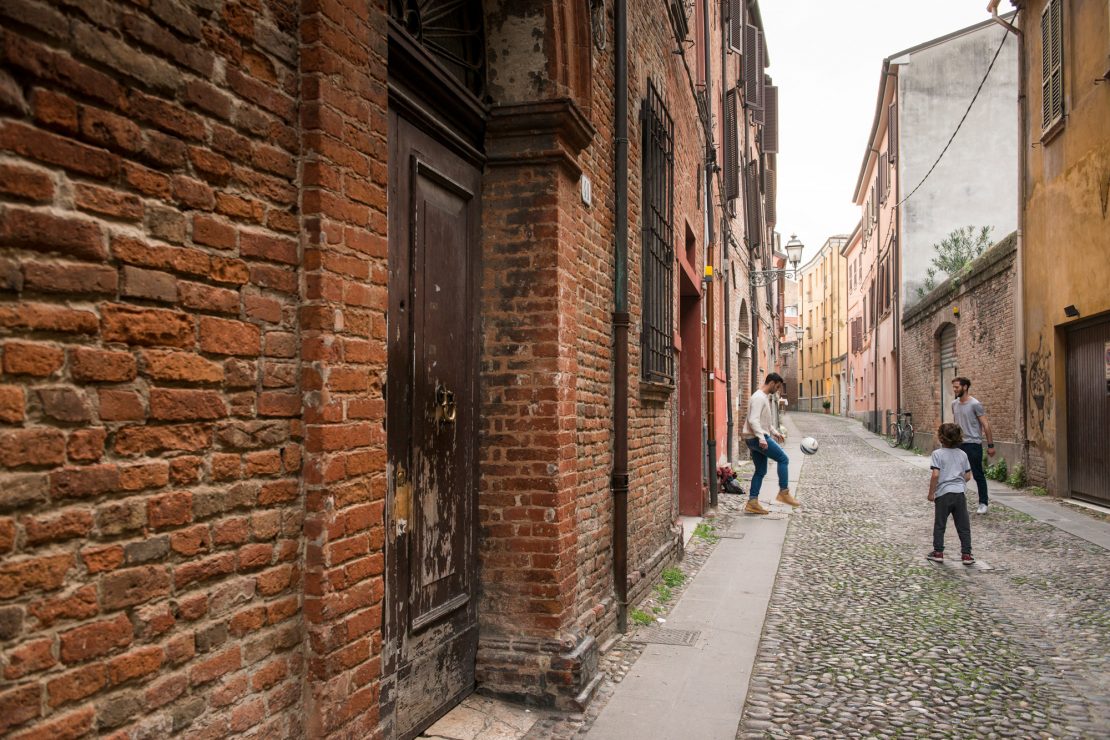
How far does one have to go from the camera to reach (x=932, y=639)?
4.96 metres

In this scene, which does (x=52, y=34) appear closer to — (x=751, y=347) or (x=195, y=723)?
(x=195, y=723)

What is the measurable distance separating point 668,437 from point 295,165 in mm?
5667

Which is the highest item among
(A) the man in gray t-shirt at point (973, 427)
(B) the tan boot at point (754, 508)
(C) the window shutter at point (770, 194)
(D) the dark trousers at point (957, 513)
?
(C) the window shutter at point (770, 194)

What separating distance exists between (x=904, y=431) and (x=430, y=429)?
75.7ft

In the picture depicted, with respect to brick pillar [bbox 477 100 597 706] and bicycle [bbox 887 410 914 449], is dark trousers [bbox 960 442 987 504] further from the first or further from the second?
bicycle [bbox 887 410 914 449]

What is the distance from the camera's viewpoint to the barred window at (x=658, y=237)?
6293 mm

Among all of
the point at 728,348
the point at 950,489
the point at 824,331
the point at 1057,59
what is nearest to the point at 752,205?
the point at 728,348

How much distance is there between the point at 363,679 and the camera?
2287mm

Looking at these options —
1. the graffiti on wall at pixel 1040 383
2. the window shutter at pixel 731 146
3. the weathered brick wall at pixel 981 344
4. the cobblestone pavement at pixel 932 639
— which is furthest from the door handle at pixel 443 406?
the weathered brick wall at pixel 981 344

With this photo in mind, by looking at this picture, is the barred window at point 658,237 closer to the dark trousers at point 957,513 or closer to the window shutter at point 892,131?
the dark trousers at point 957,513

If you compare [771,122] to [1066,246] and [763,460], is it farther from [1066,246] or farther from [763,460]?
[763,460]

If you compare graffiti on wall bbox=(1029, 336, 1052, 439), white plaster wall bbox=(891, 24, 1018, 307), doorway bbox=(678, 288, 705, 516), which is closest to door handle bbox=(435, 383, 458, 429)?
doorway bbox=(678, 288, 705, 516)

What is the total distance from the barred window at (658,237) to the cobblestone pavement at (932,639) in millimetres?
2130

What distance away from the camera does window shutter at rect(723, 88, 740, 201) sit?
14.8 metres
